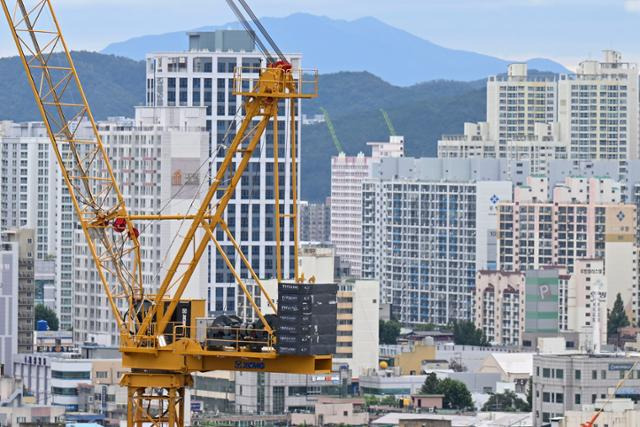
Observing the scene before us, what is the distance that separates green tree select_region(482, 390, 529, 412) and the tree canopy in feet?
3.03

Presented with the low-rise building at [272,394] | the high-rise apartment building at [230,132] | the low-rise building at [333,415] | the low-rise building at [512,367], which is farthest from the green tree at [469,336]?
the low-rise building at [333,415]

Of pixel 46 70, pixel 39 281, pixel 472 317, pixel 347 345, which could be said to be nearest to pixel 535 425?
pixel 347 345

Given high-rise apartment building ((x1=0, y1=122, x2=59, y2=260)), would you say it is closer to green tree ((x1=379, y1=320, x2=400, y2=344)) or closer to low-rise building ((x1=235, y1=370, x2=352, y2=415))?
green tree ((x1=379, y1=320, x2=400, y2=344))

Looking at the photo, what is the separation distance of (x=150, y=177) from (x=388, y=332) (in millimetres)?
29743

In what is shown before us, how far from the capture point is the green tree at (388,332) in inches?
6397

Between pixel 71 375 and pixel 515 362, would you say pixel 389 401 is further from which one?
pixel 71 375

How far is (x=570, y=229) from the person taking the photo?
189125mm

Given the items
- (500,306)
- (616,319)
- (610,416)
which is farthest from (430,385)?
(500,306)

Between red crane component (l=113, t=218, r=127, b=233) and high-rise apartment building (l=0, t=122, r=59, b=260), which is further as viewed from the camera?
high-rise apartment building (l=0, t=122, r=59, b=260)

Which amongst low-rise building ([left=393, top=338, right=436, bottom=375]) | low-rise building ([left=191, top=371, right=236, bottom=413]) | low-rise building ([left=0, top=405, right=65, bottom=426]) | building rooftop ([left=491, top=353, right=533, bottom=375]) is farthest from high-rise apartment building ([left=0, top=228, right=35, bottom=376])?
building rooftop ([left=491, top=353, right=533, bottom=375])

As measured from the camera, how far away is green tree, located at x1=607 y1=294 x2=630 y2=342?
168 m

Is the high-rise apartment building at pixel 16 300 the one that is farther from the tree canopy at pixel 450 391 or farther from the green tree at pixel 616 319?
the green tree at pixel 616 319

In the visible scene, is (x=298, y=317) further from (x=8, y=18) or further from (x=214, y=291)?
(x=214, y=291)

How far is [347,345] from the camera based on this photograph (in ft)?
450
